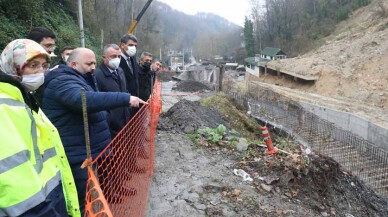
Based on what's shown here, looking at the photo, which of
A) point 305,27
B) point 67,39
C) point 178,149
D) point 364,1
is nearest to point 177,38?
point 305,27

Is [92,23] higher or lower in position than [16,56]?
higher

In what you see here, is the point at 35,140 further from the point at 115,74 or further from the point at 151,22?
the point at 151,22

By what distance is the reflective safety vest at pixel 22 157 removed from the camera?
1429 mm

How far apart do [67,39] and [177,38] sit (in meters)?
113

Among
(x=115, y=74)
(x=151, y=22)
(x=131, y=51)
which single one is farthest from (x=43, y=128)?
(x=151, y=22)

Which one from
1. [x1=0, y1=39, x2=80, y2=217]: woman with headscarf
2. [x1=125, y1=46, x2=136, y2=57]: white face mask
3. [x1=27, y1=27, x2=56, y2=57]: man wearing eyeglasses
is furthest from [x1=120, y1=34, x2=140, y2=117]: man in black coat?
[x1=0, y1=39, x2=80, y2=217]: woman with headscarf

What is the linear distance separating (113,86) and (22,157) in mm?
2760

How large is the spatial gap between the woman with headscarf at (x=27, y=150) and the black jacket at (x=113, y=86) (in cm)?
215

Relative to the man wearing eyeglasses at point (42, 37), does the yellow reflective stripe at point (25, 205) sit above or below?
below

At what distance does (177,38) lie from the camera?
128 meters

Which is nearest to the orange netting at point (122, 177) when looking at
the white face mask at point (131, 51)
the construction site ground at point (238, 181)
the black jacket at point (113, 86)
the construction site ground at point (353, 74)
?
the black jacket at point (113, 86)

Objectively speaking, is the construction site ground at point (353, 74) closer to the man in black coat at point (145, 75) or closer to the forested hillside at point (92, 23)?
the man in black coat at point (145, 75)

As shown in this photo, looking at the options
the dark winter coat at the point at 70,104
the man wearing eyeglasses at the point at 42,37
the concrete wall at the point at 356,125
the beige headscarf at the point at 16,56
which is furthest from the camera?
the concrete wall at the point at 356,125

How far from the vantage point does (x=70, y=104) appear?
8.90 feet
